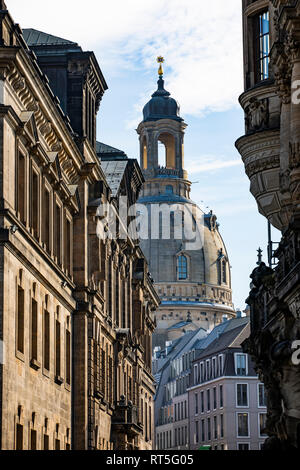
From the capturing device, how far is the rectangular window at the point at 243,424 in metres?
157

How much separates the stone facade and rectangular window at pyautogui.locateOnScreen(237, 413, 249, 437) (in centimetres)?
11211

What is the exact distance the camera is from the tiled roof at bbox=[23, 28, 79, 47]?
68.8m

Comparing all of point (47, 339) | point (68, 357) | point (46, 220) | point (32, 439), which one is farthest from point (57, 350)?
point (32, 439)

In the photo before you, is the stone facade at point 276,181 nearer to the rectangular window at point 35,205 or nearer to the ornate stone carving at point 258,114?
the ornate stone carving at point 258,114

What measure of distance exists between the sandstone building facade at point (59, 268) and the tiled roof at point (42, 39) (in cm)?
10

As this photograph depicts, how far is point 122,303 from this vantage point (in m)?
81.6

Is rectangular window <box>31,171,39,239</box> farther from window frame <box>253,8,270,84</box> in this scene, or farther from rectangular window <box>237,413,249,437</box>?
rectangular window <box>237,413,249,437</box>

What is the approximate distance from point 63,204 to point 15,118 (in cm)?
1379

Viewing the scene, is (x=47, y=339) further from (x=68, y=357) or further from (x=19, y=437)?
(x=19, y=437)

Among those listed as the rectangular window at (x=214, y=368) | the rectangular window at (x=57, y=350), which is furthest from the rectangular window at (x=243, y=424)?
the rectangular window at (x=57, y=350)

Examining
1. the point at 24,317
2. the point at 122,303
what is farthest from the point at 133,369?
the point at 24,317

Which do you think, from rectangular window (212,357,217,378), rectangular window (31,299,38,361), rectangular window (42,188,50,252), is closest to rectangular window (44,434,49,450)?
rectangular window (31,299,38,361)

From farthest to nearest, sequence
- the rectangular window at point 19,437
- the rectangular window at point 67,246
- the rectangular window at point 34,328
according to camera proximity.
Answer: the rectangular window at point 67,246 → the rectangular window at point 34,328 → the rectangular window at point 19,437

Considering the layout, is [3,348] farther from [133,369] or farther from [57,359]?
[133,369]
